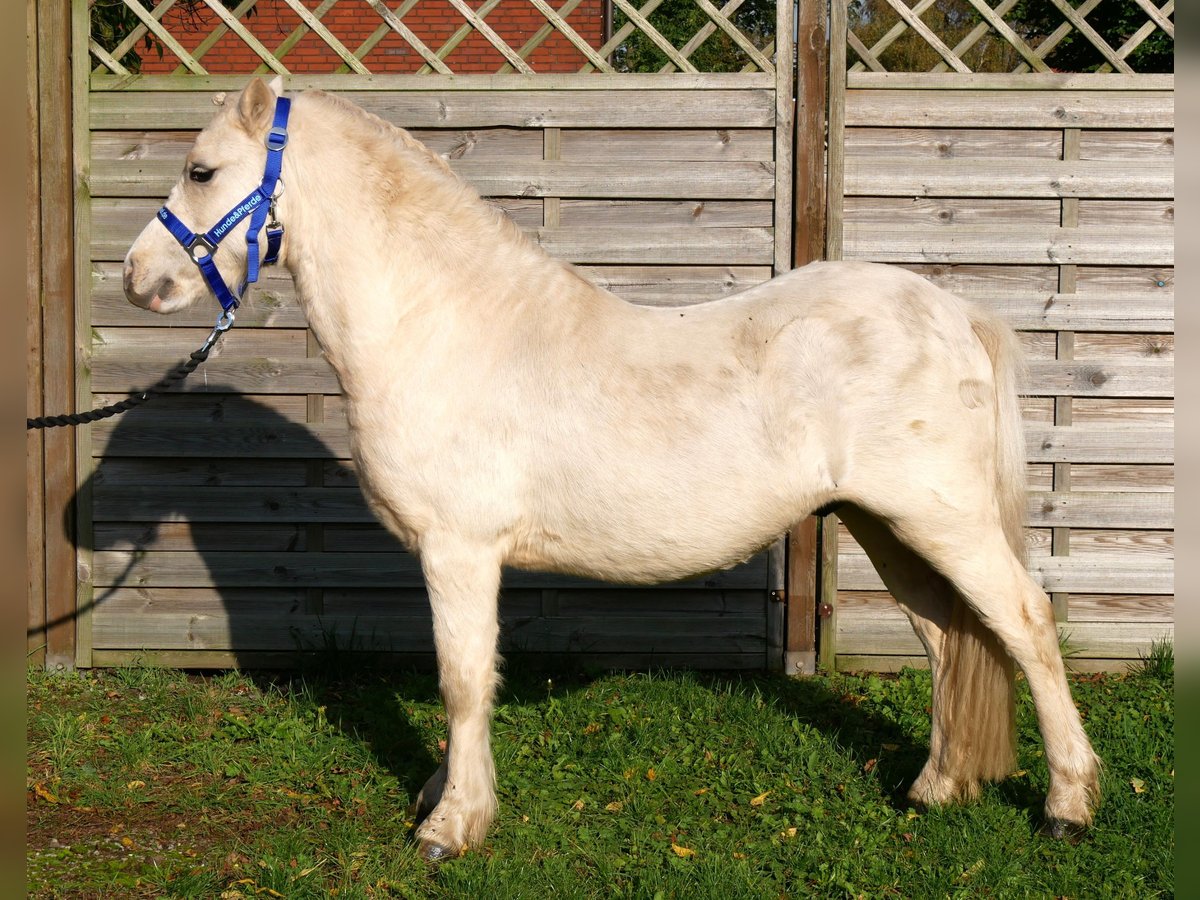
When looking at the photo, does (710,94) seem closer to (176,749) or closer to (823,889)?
(823,889)

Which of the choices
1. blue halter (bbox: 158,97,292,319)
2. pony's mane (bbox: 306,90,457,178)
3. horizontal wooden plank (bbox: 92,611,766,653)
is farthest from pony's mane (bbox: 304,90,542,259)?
horizontal wooden plank (bbox: 92,611,766,653)

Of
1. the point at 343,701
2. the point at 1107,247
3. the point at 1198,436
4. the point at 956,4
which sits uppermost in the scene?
the point at 956,4

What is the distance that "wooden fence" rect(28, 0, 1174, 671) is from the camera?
15.4 ft

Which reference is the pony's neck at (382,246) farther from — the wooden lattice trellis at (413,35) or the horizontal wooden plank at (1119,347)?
the horizontal wooden plank at (1119,347)

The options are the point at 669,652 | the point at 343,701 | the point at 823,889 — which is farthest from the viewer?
the point at 669,652

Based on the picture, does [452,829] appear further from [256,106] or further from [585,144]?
[585,144]

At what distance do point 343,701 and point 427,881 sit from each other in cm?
171

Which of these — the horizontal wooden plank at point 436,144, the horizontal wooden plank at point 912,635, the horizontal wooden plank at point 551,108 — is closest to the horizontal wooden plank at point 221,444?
the horizontal wooden plank at point 912,635

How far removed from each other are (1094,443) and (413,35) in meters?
3.79

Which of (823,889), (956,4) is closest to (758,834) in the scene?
(823,889)

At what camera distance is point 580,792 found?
3.76m

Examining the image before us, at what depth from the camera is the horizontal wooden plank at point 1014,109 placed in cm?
469

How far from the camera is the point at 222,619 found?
5.02m

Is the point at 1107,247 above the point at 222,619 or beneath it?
above
